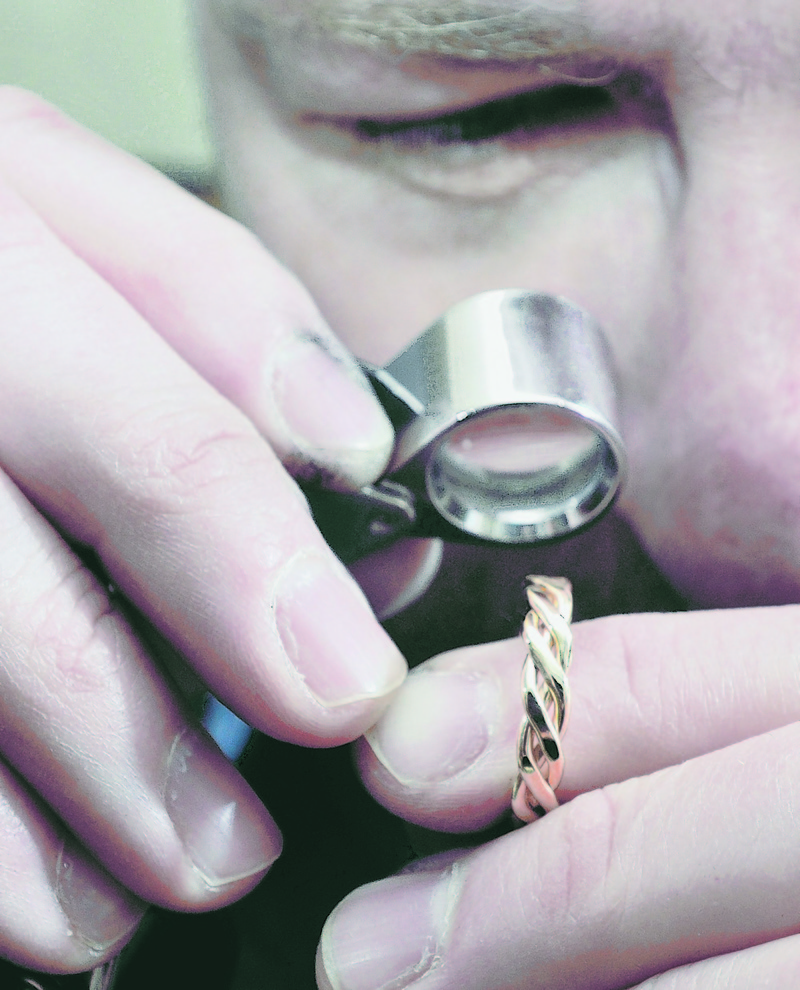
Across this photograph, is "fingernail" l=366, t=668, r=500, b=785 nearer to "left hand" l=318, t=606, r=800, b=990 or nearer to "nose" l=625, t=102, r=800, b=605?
"left hand" l=318, t=606, r=800, b=990

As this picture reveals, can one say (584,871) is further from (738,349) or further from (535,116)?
(535,116)

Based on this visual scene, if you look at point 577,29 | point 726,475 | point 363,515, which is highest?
point 577,29

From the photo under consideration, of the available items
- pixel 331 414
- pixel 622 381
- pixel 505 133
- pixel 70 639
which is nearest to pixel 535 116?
pixel 505 133

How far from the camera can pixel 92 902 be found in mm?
376

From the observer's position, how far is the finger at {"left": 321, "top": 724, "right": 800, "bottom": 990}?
320 millimetres

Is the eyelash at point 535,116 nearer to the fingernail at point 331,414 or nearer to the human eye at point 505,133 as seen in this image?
the human eye at point 505,133

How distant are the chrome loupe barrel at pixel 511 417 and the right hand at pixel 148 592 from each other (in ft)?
0.09

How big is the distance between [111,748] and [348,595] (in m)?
0.11

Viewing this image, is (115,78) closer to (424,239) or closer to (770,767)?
(424,239)

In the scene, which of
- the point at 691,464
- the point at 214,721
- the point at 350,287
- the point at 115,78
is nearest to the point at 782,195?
the point at 691,464

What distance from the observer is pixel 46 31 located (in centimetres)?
76

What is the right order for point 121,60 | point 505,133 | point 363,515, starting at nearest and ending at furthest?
point 363,515
point 505,133
point 121,60

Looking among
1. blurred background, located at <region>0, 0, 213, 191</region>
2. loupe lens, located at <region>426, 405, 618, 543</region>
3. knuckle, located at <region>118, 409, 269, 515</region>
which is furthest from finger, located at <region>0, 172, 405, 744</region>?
blurred background, located at <region>0, 0, 213, 191</region>

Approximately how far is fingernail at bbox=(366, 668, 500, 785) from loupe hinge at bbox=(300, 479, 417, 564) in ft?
0.29
